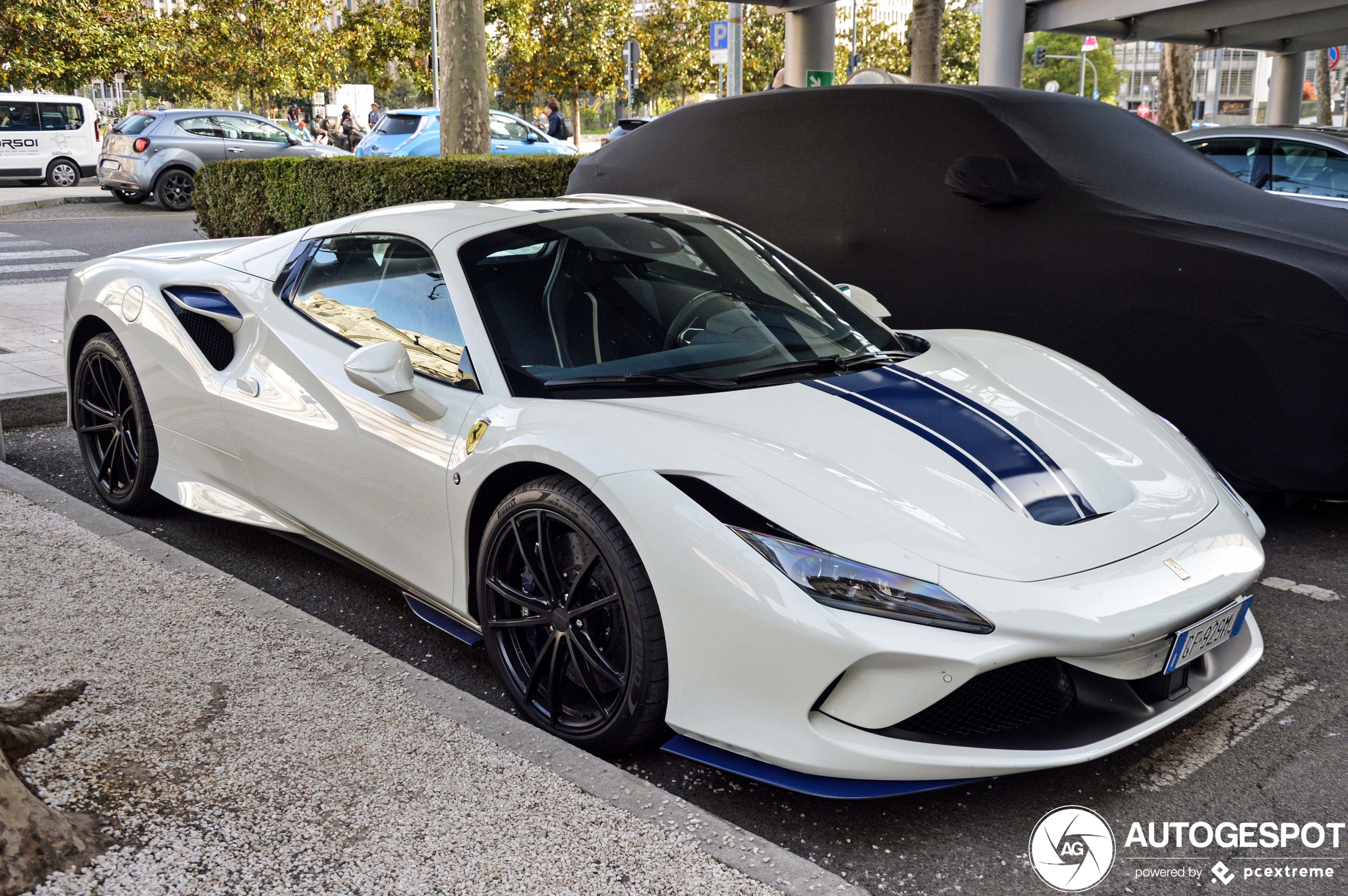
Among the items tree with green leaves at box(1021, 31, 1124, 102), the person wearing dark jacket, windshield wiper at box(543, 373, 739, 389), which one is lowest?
windshield wiper at box(543, 373, 739, 389)

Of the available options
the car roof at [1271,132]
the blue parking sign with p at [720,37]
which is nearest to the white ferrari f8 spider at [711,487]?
the car roof at [1271,132]

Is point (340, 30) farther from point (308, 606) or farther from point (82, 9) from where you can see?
point (308, 606)

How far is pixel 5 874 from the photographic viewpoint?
6.49 ft

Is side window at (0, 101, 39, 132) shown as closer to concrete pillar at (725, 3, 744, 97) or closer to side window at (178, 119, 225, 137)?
side window at (178, 119, 225, 137)

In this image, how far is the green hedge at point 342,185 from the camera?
33.9ft

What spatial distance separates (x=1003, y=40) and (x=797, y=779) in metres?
12.6

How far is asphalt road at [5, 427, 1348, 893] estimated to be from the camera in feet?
7.76

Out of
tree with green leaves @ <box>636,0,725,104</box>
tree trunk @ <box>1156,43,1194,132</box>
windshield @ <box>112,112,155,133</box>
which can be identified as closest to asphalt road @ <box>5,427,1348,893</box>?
windshield @ <box>112,112,155,133</box>

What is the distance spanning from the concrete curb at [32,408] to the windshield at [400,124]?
43.4ft

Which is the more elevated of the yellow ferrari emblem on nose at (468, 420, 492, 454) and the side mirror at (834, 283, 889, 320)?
the side mirror at (834, 283, 889, 320)

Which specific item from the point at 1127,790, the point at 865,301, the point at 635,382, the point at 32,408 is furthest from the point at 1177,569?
the point at 32,408

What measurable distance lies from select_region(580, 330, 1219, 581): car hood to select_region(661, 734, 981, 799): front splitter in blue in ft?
1.44

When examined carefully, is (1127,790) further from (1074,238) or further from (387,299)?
(1074,238)

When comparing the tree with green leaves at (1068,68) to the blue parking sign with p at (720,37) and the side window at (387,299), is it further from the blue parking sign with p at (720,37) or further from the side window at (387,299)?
the side window at (387,299)
